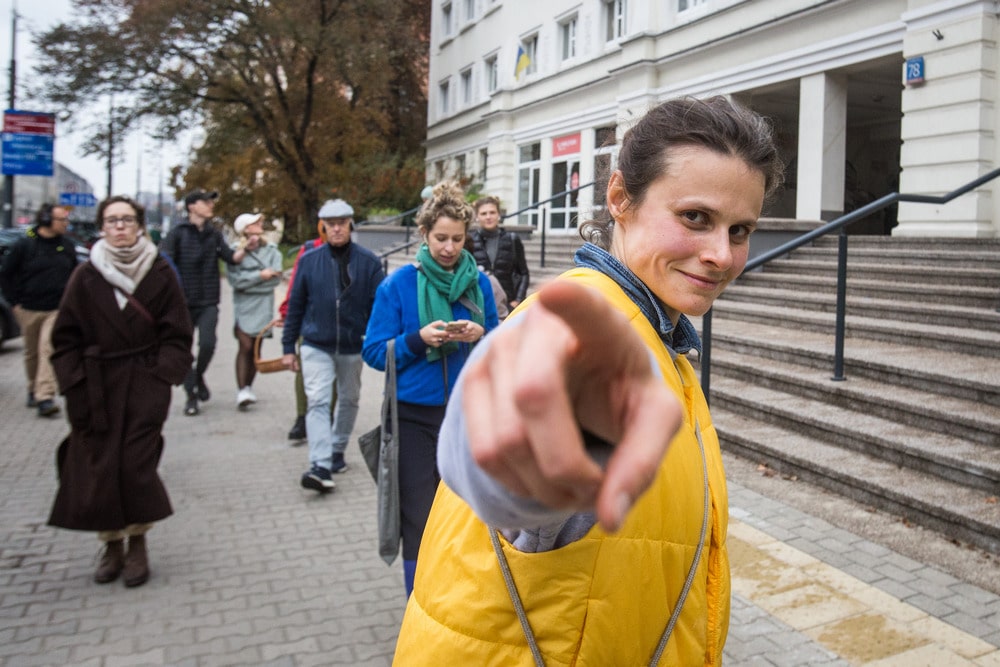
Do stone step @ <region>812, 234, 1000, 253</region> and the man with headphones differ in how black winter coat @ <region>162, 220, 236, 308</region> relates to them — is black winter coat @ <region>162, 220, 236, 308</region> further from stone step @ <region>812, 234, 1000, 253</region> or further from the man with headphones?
stone step @ <region>812, 234, 1000, 253</region>

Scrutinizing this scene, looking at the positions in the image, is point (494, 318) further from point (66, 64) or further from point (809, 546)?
point (66, 64)

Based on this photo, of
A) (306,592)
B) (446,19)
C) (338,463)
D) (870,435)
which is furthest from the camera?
(446,19)

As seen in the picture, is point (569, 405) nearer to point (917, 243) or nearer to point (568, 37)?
point (917, 243)

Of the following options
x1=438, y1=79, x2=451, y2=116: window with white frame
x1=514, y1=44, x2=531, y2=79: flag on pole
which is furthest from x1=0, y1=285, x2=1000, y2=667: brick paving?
x1=438, y1=79, x2=451, y2=116: window with white frame

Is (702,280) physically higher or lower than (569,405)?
higher

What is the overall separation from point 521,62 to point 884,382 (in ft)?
70.8

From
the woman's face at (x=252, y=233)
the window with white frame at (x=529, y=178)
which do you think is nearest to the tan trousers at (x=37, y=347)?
the woman's face at (x=252, y=233)

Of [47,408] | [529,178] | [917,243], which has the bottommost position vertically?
[47,408]

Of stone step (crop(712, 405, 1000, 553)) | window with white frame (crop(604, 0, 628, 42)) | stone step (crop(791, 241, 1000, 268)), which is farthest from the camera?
window with white frame (crop(604, 0, 628, 42))

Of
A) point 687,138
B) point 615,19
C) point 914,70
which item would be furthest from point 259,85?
point 687,138

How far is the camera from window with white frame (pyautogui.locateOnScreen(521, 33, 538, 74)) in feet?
89.7

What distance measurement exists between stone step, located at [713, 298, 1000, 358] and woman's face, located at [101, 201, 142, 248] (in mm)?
6525

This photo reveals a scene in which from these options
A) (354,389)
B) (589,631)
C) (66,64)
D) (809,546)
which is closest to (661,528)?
(589,631)

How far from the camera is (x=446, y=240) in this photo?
14.0 ft
